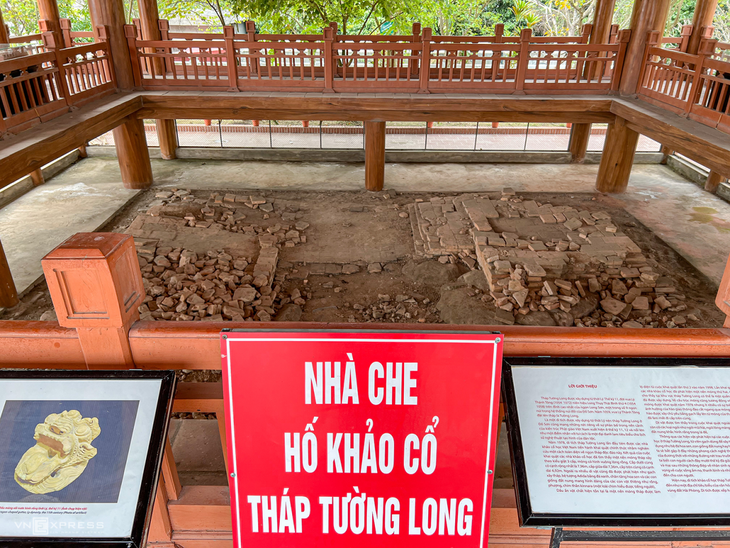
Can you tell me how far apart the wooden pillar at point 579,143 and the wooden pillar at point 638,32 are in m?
3.26

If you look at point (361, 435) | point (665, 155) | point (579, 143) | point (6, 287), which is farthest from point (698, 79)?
point (6, 287)

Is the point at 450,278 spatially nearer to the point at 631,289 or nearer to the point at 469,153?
the point at 631,289

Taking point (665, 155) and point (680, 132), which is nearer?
point (680, 132)

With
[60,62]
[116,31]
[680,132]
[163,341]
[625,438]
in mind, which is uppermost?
[116,31]

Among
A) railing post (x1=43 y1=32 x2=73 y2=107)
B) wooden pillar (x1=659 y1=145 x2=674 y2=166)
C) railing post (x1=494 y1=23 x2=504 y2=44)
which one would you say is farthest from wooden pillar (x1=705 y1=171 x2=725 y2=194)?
railing post (x1=43 y1=32 x2=73 y2=107)

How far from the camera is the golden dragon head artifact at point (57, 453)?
2.09 meters

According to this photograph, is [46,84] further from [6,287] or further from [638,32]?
[638,32]

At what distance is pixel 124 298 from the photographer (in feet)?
7.27

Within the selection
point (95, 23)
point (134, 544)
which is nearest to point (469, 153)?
point (95, 23)

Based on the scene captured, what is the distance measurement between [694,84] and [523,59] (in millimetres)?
3308

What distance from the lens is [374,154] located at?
11.9 m

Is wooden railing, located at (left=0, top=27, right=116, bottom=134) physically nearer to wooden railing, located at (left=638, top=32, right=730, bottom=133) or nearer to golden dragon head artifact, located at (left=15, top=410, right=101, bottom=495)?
golden dragon head artifact, located at (left=15, top=410, right=101, bottom=495)

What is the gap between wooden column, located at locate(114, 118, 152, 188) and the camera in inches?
447

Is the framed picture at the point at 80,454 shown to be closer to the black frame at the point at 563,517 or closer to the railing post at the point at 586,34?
the black frame at the point at 563,517
